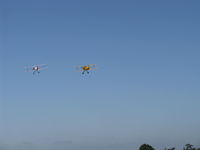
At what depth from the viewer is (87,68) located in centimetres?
8975

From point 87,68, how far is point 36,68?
44.7ft

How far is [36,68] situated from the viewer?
93.5 m
